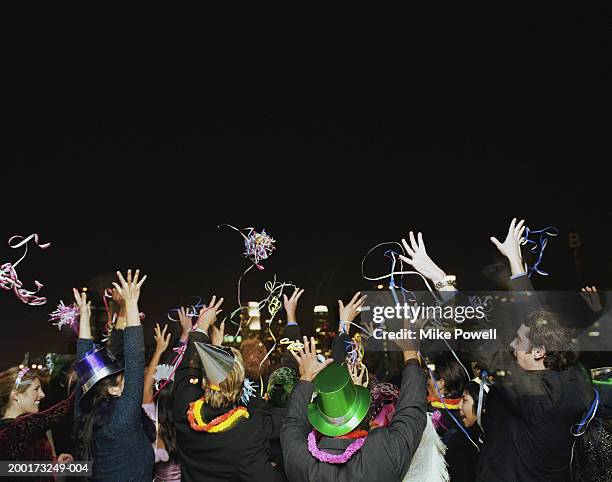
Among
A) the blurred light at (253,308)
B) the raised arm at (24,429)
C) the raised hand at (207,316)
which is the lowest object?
the raised arm at (24,429)

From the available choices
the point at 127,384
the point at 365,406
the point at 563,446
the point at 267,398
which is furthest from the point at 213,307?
the point at 563,446

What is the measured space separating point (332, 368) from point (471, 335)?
207 centimetres

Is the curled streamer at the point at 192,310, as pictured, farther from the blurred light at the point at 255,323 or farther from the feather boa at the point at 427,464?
the feather boa at the point at 427,464

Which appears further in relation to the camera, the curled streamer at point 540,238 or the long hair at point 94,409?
the curled streamer at point 540,238

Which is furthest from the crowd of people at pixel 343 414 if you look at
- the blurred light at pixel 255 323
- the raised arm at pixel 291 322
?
the blurred light at pixel 255 323

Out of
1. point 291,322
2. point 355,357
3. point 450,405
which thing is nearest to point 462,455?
point 450,405

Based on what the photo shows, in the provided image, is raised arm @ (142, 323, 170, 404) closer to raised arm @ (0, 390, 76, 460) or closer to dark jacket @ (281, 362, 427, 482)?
raised arm @ (0, 390, 76, 460)

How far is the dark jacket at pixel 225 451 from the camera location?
3.04m

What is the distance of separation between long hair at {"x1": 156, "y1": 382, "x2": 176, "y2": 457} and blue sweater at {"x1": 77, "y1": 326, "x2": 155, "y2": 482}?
48cm

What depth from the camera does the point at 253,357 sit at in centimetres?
413

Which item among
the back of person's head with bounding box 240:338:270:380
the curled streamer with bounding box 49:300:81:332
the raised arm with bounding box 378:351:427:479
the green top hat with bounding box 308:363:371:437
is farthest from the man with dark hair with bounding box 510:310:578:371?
the curled streamer with bounding box 49:300:81:332

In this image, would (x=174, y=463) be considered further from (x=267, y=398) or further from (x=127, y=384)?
(x=127, y=384)

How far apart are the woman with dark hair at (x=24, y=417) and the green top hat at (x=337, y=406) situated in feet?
5.43

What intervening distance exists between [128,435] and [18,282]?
2107mm
